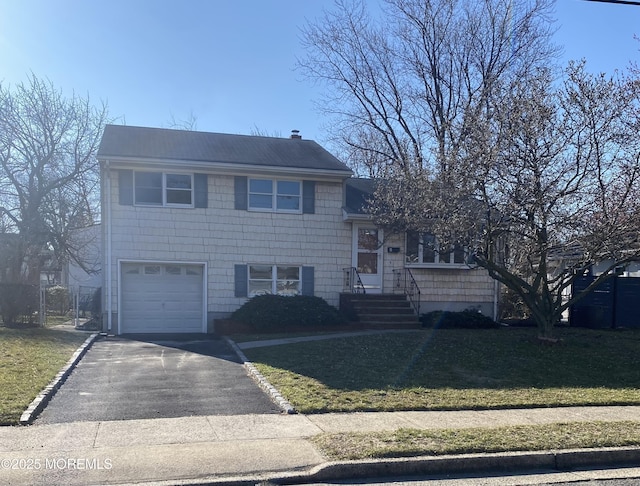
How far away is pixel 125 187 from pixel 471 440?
13382 mm

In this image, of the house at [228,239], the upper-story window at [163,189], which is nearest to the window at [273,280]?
the house at [228,239]

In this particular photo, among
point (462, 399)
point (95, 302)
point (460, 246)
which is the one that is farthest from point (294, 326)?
point (95, 302)

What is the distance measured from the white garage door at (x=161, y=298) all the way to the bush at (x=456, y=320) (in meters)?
7.34

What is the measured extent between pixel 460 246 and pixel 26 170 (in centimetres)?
1743

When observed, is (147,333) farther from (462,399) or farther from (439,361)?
(462,399)

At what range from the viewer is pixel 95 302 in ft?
69.9

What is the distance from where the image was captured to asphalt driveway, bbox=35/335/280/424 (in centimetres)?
707

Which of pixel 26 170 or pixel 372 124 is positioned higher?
pixel 372 124

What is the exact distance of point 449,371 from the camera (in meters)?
10.2

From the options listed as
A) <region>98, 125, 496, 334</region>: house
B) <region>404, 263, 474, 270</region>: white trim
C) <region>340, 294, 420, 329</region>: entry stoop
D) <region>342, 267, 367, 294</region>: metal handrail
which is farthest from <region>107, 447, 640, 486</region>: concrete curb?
<region>404, 263, 474, 270</region>: white trim

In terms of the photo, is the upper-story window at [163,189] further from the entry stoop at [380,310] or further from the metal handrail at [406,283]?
the metal handrail at [406,283]

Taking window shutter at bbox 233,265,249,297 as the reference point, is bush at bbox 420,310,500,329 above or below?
below

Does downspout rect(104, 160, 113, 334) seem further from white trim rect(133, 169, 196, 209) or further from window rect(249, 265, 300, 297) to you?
window rect(249, 265, 300, 297)

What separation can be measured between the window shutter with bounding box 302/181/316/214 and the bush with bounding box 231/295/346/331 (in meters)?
3.07
